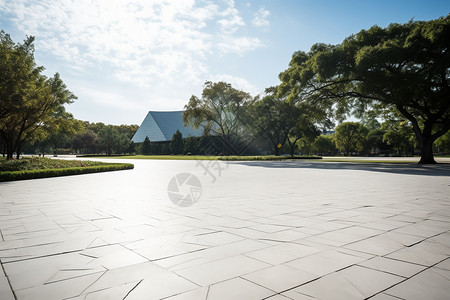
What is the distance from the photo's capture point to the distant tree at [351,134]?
67.1m

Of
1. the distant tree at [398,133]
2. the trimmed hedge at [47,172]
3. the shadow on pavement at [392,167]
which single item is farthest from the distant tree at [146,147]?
the trimmed hedge at [47,172]

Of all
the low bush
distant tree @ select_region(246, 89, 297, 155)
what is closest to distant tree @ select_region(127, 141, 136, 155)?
distant tree @ select_region(246, 89, 297, 155)

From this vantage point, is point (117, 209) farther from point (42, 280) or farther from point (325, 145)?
point (325, 145)

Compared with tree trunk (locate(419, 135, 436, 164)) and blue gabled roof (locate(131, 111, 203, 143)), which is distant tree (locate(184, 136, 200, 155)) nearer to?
blue gabled roof (locate(131, 111, 203, 143))

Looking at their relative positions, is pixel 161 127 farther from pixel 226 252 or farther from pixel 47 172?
pixel 226 252

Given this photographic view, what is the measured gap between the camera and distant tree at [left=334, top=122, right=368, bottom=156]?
220 ft

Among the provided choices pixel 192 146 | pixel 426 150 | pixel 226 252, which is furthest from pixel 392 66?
pixel 192 146

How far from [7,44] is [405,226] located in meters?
24.2

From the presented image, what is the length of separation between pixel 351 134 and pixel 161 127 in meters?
51.6

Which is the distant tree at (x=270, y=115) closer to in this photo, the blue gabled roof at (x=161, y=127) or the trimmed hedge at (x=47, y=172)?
the trimmed hedge at (x=47, y=172)

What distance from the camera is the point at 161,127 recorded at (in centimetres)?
8412

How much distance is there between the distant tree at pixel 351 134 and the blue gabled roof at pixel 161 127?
3754cm

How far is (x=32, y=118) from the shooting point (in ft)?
82.4

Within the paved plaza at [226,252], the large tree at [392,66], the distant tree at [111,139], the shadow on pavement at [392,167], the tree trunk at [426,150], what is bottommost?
the paved plaza at [226,252]
